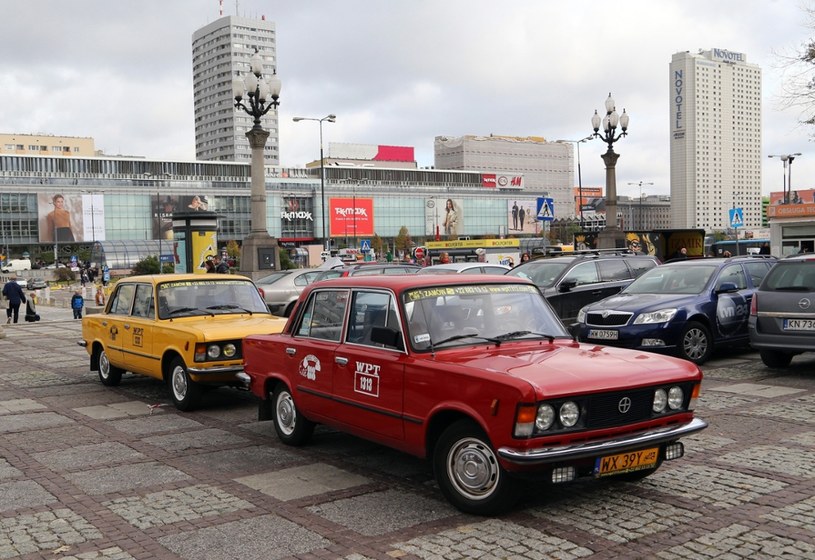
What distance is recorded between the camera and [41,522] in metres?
5.61

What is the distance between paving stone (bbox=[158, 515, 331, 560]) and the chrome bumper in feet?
4.31

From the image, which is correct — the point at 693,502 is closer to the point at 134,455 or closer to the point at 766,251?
the point at 134,455

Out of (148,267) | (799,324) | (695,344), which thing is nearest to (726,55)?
(148,267)

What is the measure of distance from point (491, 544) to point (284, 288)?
1604 cm

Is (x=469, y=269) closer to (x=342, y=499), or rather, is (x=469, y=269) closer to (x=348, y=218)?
(x=342, y=499)

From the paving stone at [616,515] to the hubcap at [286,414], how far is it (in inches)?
113

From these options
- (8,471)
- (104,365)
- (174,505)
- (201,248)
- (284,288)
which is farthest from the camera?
(201,248)

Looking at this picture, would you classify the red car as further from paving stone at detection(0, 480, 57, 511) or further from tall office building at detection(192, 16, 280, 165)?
tall office building at detection(192, 16, 280, 165)

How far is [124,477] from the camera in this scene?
266 inches

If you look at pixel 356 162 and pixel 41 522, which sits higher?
pixel 356 162

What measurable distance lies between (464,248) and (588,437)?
62.4 meters

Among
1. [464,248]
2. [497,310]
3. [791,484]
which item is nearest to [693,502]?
[791,484]

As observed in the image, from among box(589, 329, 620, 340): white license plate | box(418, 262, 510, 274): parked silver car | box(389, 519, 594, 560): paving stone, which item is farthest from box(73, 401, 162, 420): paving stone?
box(418, 262, 510, 274): parked silver car

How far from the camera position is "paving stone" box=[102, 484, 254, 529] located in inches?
222
